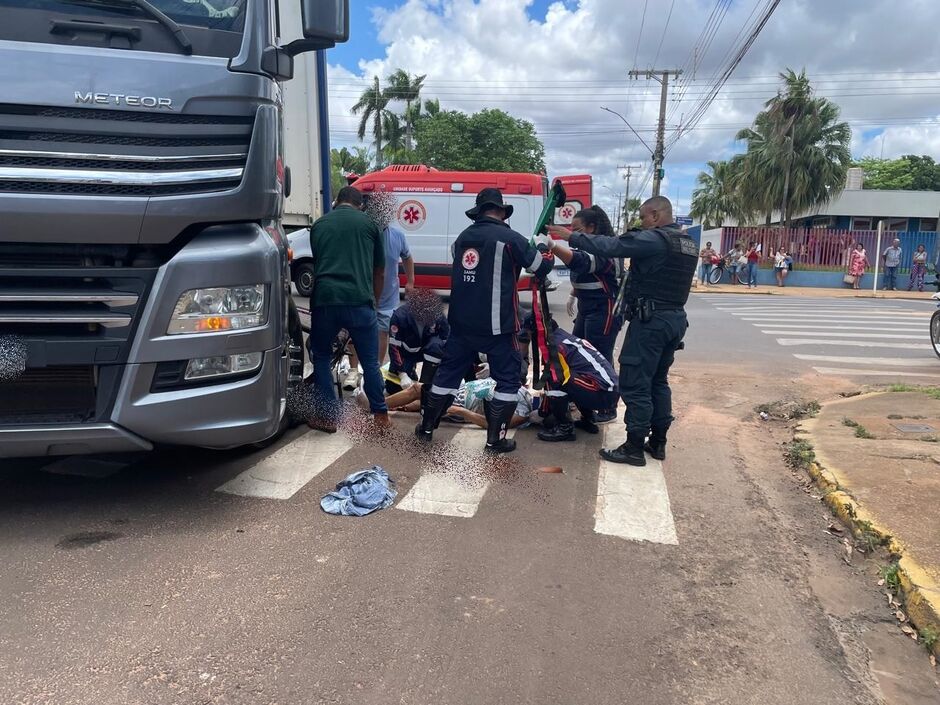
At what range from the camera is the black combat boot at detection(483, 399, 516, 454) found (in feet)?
16.7

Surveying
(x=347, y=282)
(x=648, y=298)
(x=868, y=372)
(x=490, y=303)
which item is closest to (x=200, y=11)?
(x=347, y=282)

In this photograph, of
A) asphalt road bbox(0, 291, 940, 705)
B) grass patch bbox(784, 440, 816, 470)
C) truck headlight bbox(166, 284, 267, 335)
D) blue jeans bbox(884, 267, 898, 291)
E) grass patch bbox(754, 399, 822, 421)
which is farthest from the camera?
blue jeans bbox(884, 267, 898, 291)

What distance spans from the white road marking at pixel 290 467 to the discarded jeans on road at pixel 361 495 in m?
0.32

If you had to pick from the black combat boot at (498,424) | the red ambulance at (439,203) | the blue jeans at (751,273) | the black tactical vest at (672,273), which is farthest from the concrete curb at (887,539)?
the blue jeans at (751,273)

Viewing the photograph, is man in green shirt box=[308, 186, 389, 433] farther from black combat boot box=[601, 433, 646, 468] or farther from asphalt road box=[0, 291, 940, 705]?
black combat boot box=[601, 433, 646, 468]

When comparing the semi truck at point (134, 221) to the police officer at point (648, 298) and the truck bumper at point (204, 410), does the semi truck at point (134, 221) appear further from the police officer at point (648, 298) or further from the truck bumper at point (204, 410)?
the police officer at point (648, 298)

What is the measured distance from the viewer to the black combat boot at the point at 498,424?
5094 mm

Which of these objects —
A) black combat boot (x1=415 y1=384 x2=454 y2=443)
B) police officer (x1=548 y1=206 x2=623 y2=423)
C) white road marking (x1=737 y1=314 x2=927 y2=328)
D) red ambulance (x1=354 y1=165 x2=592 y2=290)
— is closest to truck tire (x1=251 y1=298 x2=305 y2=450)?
black combat boot (x1=415 y1=384 x2=454 y2=443)

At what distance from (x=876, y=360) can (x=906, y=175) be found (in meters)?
64.1

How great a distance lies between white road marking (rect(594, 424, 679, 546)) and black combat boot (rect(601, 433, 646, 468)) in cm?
4

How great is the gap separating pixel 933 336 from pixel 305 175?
9136 mm

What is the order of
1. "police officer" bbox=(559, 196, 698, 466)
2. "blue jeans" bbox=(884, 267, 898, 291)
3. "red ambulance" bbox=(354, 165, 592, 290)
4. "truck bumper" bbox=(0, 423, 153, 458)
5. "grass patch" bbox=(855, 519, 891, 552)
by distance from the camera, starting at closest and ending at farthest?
"truck bumper" bbox=(0, 423, 153, 458) → "grass patch" bbox=(855, 519, 891, 552) → "police officer" bbox=(559, 196, 698, 466) → "red ambulance" bbox=(354, 165, 592, 290) → "blue jeans" bbox=(884, 267, 898, 291)

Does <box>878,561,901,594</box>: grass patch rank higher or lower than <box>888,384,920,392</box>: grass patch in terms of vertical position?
lower

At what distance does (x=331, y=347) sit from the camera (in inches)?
218
